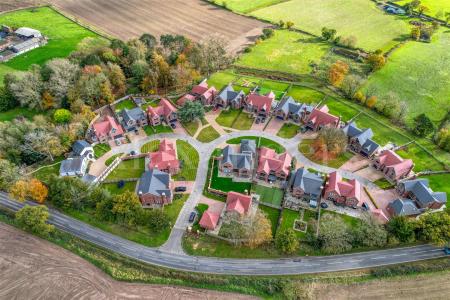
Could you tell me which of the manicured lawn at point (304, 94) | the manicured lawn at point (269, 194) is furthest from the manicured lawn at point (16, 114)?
the manicured lawn at point (304, 94)

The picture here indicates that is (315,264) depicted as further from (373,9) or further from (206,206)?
(373,9)

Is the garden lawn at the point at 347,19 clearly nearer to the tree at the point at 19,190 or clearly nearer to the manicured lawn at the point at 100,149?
the manicured lawn at the point at 100,149

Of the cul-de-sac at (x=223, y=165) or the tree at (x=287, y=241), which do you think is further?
the tree at (x=287, y=241)

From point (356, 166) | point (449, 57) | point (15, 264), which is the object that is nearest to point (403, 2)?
point (449, 57)

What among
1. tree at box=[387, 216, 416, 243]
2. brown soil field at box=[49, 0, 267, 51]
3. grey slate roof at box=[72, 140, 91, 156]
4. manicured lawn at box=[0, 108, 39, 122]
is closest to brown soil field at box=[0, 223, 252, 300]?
grey slate roof at box=[72, 140, 91, 156]

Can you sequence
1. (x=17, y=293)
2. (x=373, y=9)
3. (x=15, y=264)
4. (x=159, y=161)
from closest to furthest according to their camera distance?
(x=17, y=293) < (x=15, y=264) < (x=159, y=161) < (x=373, y=9)

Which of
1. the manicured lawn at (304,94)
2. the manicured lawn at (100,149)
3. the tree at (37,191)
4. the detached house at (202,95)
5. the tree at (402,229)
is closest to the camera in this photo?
the tree at (402,229)
